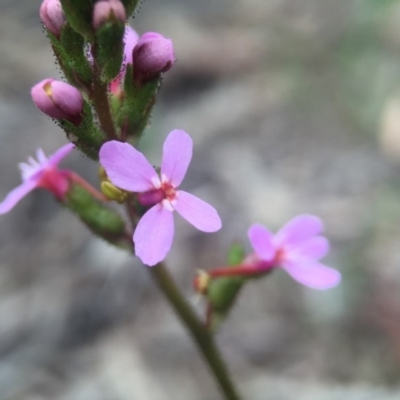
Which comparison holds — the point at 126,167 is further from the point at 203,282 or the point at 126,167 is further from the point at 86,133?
the point at 203,282

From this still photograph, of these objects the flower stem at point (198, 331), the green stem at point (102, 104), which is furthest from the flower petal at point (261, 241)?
the green stem at point (102, 104)

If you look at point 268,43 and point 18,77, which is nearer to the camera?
point 18,77

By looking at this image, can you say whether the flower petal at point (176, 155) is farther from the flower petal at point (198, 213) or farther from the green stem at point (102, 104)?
the green stem at point (102, 104)

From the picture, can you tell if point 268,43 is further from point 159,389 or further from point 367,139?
point 159,389

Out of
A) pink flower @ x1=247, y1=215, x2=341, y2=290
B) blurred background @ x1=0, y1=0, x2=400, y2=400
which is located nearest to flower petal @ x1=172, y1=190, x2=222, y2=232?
pink flower @ x1=247, y1=215, x2=341, y2=290

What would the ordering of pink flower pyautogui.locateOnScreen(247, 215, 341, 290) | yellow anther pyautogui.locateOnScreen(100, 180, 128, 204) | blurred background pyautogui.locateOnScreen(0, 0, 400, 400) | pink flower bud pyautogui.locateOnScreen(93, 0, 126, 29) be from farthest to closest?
blurred background pyautogui.locateOnScreen(0, 0, 400, 400) → pink flower pyautogui.locateOnScreen(247, 215, 341, 290) → yellow anther pyautogui.locateOnScreen(100, 180, 128, 204) → pink flower bud pyautogui.locateOnScreen(93, 0, 126, 29)

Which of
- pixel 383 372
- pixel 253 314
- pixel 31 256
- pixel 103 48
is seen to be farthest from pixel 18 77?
pixel 103 48

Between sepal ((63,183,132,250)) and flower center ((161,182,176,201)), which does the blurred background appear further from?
flower center ((161,182,176,201))
